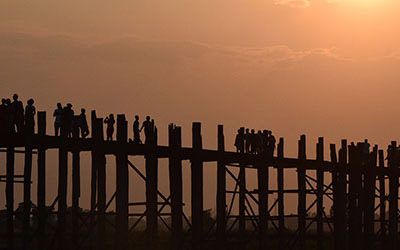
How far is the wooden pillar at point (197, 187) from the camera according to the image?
2294 centimetres

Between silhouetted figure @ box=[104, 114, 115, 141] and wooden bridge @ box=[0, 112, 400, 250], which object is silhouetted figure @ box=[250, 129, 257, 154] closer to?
wooden bridge @ box=[0, 112, 400, 250]

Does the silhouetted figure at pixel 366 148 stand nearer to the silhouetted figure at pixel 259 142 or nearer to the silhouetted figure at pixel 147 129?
the silhouetted figure at pixel 259 142

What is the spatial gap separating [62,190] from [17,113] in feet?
6.08

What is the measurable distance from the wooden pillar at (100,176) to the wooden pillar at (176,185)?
5.75 ft

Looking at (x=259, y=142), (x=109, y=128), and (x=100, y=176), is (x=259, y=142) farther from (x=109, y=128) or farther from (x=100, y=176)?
(x=100, y=176)

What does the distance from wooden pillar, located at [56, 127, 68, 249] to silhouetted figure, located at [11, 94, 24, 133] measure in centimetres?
89

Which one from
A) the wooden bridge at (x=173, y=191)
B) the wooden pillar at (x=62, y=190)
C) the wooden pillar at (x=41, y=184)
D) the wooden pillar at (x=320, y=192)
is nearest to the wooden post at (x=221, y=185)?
the wooden bridge at (x=173, y=191)

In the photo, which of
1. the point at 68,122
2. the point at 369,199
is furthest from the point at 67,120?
the point at 369,199

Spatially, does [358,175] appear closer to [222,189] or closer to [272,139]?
[272,139]

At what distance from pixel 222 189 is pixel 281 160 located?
304 cm

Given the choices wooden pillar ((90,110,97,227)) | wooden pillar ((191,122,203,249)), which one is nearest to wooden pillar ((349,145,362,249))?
wooden pillar ((191,122,203,249))

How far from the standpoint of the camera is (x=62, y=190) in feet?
67.1

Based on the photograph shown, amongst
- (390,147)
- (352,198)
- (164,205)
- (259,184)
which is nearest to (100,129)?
(164,205)

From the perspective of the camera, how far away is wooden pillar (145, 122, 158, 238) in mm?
22078
